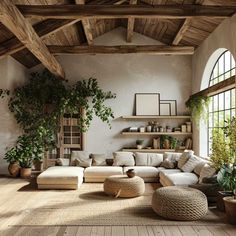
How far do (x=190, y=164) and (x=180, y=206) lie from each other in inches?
102

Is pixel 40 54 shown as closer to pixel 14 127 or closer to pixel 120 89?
pixel 14 127

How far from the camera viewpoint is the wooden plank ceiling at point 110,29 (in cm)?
672

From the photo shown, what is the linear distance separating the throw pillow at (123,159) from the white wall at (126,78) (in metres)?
1.36

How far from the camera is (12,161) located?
27.0ft

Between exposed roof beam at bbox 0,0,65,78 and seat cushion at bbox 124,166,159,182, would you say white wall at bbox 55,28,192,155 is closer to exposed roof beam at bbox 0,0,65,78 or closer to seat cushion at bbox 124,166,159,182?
seat cushion at bbox 124,166,159,182

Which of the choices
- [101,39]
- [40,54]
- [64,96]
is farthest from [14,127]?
[101,39]

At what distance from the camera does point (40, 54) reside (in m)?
6.54

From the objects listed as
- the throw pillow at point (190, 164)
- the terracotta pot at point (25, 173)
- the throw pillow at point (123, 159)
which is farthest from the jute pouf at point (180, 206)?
the terracotta pot at point (25, 173)

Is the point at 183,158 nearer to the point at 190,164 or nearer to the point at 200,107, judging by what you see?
the point at 190,164

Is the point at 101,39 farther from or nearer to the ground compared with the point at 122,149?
farther from the ground

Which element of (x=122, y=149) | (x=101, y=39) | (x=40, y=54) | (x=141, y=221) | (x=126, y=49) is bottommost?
(x=141, y=221)

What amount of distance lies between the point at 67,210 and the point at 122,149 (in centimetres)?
456

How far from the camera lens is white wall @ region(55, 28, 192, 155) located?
963 centimetres

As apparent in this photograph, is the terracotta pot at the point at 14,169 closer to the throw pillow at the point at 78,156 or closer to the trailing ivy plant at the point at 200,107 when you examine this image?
the throw pillow at the point at 78,156
